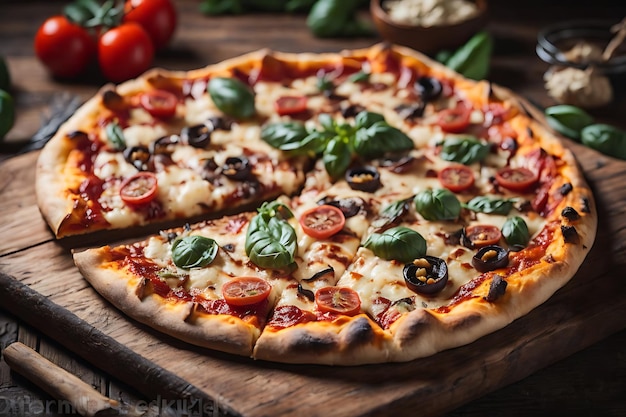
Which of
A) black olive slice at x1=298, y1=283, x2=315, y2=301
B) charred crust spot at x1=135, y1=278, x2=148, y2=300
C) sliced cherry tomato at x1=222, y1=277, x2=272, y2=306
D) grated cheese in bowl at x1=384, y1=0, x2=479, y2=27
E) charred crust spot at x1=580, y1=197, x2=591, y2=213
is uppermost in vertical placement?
charred crust spot at x1=135, y1=278, x2=148, y2=300

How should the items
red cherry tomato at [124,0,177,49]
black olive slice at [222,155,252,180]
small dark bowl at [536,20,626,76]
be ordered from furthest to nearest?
red cherry tomato at [124,0,177,49]
small dark bowl at [536,20,626,76]
black olive slice at [222,155,252,180]

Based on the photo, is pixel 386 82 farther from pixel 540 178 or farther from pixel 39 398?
pixel 39 398

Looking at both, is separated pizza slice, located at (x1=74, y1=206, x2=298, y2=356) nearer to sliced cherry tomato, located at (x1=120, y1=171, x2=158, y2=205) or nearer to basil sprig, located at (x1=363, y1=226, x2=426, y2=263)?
sliced cherry tomato, located at (x1=120, y1=171, x2=158, y2=205)

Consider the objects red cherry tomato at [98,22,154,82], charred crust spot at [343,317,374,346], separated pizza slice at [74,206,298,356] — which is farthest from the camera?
red cherry tomato at [98,22,154,82]

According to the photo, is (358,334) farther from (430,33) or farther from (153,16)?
(153,16)

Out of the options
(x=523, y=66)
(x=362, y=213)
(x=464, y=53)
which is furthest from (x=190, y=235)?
(x=523, y=66)

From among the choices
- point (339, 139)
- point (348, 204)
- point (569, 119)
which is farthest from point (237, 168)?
point (569, 119)

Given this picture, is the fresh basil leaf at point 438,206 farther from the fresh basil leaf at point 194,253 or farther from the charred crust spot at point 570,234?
the fresh basil leaf at point 194,253

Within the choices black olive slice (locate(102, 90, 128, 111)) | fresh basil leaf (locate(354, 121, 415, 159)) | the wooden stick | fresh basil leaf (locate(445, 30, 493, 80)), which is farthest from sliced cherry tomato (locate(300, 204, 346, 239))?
fresh basil leaf (locate(445, 30, 493, 80))

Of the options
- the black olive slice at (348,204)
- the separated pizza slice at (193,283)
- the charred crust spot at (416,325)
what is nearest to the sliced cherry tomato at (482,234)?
the black olive slice at (348,204)
